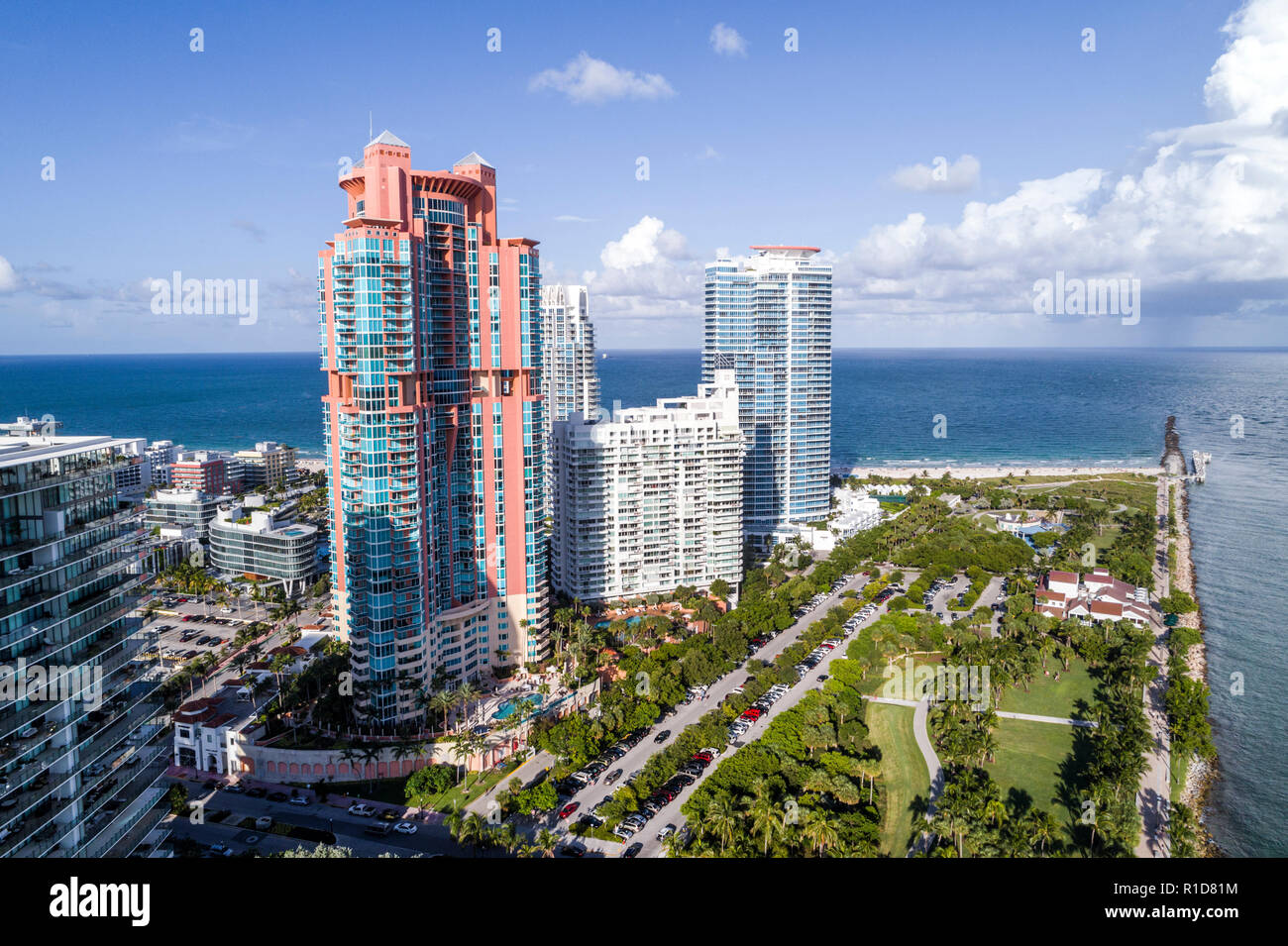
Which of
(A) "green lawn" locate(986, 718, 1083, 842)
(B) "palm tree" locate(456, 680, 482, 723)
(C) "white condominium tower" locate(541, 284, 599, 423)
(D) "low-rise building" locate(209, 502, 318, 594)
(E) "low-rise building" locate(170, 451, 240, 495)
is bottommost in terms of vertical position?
(A) "green lawn" locate(986, 718, 1083, 842)

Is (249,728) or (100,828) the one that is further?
(249,728)

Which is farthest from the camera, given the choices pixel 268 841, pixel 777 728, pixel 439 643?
pixel 439 643

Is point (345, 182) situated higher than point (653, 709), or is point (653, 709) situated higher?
point (345, 182)

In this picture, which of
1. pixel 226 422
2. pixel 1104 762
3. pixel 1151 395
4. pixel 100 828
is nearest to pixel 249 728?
pixel 100 828

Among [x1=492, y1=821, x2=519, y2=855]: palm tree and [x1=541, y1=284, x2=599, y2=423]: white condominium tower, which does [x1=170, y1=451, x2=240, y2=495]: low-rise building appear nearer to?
[x1=541, y1=284, x2=599, y2=423]: white condominium tower

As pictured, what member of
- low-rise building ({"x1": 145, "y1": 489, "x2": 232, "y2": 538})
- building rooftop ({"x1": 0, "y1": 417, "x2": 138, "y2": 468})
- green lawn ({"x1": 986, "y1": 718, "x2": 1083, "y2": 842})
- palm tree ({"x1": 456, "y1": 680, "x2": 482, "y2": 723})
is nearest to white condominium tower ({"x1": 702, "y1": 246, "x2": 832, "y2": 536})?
green lawn ({"x1": 986, "y1": 718, "x2": 1083, "y2": 842})

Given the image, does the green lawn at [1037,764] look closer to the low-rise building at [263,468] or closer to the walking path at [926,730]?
the walking path at [926,730]
